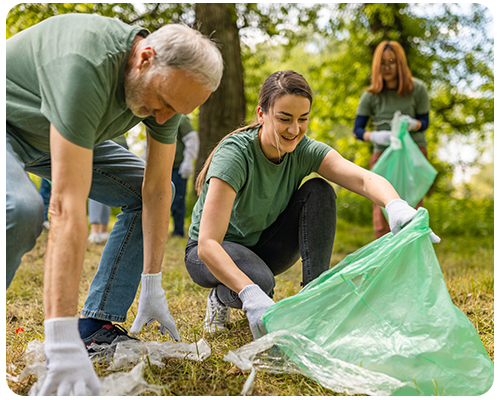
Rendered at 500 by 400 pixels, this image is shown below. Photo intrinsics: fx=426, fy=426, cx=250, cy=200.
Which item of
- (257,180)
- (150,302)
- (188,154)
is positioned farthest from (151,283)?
(188,154)

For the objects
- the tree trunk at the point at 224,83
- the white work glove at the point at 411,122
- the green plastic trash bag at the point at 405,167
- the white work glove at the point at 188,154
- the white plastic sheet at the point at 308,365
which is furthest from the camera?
the tree trunk at the point at 224,83

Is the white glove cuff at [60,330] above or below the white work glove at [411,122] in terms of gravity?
below

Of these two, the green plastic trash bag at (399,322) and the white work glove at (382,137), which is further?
the white work glove at (382,137)

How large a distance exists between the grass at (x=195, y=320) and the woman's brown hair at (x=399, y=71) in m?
1.51

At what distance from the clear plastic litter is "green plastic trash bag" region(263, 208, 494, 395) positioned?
1.17ft

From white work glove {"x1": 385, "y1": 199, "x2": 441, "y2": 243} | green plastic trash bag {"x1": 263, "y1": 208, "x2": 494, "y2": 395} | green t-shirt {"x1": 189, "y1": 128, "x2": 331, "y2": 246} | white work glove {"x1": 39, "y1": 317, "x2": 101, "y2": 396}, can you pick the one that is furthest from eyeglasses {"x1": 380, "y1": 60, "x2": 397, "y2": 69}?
white work glove {"x1": 39, "y1": 317, "x2": 101, "y2": 396}

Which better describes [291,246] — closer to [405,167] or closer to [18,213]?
[18,213]

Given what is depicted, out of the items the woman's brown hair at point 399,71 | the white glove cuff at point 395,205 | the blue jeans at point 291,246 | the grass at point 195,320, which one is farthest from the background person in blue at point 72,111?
the woman's brown hair at point 399,71

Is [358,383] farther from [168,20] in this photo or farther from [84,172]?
[168,20]

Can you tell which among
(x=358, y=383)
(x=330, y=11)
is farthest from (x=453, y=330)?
(x=330, y=11)

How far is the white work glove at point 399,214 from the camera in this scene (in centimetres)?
152

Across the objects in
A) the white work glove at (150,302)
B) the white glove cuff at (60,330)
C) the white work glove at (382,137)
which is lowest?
the white work glove at (150,302)

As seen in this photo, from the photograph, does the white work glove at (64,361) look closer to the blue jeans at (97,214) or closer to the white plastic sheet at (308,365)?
the white plastic sheet at (308,365)

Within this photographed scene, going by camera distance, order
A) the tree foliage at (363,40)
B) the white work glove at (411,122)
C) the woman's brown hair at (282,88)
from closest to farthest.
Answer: the woman's brown hair at (282,88), the white work glove at (411,122), the tree foliage at (363,40)
